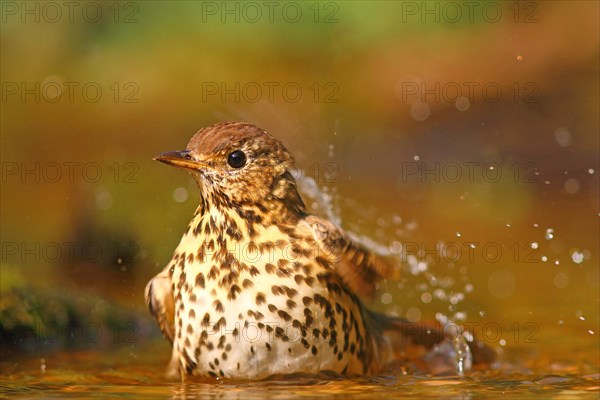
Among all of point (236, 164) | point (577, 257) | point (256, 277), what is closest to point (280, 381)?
point (256, 277)

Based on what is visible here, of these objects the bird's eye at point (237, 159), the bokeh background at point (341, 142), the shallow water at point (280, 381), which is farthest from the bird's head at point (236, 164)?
the bokeh background at point (341, 142)

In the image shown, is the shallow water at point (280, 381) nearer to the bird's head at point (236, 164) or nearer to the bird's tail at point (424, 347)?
the bird's tail at point (424, 347)

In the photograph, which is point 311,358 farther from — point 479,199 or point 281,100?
point 281,100

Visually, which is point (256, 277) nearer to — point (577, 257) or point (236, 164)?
point (236, 164)

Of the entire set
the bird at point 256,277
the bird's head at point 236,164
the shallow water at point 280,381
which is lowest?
the shallow water at point 280,381

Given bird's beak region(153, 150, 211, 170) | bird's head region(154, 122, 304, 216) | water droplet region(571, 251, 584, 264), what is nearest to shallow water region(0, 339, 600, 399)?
bird's head region(154, 122, 304, 216)

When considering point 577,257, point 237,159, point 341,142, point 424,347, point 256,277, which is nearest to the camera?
point 256,277

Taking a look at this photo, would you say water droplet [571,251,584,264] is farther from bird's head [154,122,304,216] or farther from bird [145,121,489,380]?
bird's head [154,122,304,216]
